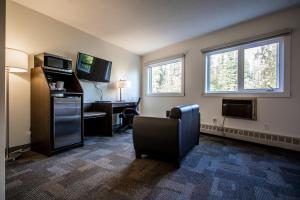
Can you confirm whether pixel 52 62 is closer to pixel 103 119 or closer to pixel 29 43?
pixel 29 43

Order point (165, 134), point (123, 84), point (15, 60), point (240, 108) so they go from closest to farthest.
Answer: point (165, 134)
point (15, 60)
point (240, 108)
point (123, 84)

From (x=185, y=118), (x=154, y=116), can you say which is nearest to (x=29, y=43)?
(x=154, y=116)

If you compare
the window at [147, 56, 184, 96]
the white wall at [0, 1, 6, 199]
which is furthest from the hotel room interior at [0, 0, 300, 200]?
the window at [147, 56, 184, 96]

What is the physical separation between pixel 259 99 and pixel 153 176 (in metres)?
2.51

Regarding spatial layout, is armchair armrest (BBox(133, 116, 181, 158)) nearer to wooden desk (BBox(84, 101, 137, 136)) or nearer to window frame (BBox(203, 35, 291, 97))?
wooden desk (BBox(84, 101, 137, 136))

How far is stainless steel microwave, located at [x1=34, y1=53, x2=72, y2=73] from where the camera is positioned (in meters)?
2.40

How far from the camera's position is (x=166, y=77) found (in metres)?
4.63

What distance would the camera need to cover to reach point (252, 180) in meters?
1.65

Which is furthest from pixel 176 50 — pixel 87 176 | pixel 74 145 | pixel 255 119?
pixel 87 176

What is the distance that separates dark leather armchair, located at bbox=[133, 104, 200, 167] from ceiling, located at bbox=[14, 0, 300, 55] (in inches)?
69.6

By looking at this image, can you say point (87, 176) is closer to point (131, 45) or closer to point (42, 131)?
point (42, 131)

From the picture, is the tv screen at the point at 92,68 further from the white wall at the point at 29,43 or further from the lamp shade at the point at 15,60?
the lamp shade at the point at 15,60

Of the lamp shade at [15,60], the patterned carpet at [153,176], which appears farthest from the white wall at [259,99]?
the lamp shade at [15,60]

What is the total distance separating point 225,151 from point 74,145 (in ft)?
8.49
